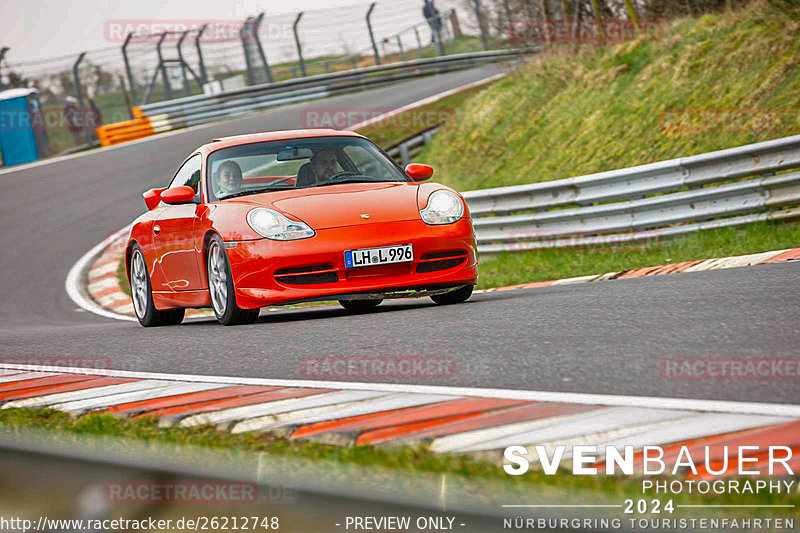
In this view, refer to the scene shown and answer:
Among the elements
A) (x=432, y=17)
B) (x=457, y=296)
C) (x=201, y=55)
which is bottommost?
(x=457, y=296)

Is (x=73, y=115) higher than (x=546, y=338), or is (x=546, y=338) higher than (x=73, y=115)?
(x=73, y=115)

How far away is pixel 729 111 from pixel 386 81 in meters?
22.0

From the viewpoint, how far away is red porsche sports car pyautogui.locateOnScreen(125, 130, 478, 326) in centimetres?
697

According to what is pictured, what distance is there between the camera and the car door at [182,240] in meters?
7.81

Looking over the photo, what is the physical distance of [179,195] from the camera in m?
7.73

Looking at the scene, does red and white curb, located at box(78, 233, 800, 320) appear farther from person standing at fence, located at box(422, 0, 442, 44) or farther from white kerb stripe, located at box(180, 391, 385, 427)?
person standing at fence, located at box(422, 0, 442, 44)

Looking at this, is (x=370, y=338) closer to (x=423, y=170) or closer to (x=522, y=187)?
(x=423, y=170)

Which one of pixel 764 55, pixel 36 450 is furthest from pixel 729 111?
pixel 36 450

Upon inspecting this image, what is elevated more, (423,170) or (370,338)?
(423,170)

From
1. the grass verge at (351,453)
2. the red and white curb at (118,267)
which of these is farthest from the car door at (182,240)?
the grass verge at (351,453)

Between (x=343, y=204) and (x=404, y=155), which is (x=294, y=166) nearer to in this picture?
(x=343, y=204)

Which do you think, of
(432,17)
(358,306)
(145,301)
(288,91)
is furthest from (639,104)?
(432,17)

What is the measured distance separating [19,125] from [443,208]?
70.1 feet

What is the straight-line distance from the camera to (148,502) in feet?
9.20
